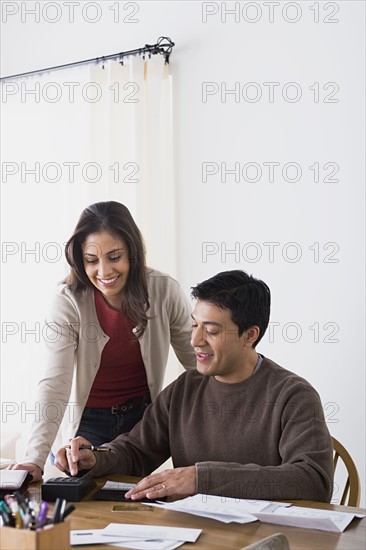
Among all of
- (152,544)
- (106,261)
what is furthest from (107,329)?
(152,544)

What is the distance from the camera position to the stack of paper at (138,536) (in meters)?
1.46

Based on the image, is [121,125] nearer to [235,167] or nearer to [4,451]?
[235,167]

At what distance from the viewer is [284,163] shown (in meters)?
3.04

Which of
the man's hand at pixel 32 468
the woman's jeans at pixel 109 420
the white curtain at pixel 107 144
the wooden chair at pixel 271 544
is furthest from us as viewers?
the white curtain at pixel 107 144

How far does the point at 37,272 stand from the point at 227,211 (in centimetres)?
107

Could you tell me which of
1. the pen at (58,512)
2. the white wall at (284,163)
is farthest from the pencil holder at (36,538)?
the white wall at (284,163)

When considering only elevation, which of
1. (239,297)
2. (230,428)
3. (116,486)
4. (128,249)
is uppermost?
(128,249)

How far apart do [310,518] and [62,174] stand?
2504 mm

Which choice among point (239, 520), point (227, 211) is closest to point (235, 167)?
point (227, 211)

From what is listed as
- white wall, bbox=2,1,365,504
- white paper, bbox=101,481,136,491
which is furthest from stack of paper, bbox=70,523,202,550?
white wall, bbox=2,1,365,504

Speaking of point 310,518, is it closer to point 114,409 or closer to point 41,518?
point 41,518

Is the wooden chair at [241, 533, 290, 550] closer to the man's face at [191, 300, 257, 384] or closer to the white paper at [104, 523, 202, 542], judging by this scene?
the white paper at [104, 523, 202, 542]

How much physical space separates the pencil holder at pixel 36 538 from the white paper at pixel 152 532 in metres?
0.27

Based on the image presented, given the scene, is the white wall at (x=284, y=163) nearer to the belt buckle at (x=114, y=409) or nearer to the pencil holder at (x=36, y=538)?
the belt buckle at (x=114, y=409)
